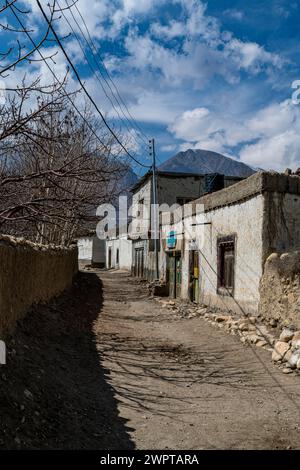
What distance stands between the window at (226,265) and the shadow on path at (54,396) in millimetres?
4723

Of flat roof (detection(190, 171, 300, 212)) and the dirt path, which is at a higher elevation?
flat roof (detection(190, 171, 300, 212))

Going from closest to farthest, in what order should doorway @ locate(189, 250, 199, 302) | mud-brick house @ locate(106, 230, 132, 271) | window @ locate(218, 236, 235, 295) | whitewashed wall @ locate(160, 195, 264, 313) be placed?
whitewashed wall @ locate(160, 195, 264, 313) → window @ locate(218, 236, 235, 295) → doorway @ locate(189, 250, 199, 302) → mud-brick house @ locate(106, 230, 132, 271)

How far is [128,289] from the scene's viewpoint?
64.5 ft

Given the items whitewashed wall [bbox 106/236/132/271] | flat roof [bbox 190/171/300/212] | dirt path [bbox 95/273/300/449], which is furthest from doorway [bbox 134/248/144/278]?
flat roof [bbox 190/171/300/212]

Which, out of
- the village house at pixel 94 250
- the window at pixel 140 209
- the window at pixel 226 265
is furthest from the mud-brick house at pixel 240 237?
the village house at pixel 94 250

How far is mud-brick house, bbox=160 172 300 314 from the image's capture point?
30.5 ft

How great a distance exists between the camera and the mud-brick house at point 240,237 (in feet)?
30.5

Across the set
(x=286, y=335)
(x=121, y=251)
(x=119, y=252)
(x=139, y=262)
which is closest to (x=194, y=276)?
(x=286, y=335)

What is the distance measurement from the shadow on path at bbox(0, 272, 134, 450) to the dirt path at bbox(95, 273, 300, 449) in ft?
0.74

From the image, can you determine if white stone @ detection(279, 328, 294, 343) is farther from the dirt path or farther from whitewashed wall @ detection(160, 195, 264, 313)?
whitewashed wall @ detection(160, 195, 264, 313)

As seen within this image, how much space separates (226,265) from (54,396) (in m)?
7.57

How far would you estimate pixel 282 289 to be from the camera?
8219 millimetres

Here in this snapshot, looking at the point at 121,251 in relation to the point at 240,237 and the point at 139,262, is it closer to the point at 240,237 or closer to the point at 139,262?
the point at 139,262
